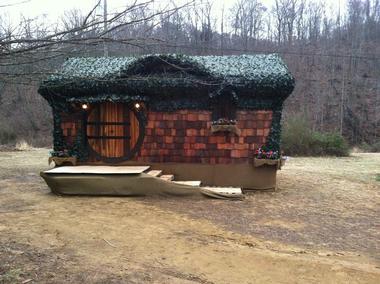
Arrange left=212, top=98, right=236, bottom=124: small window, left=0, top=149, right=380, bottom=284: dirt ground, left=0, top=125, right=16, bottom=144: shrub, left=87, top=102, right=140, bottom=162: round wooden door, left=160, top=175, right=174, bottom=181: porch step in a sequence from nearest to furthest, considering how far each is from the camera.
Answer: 1. left=0, top=149, right=380, bottom=284: dirt ground
2. left=160, top=175, right=174, bottom=181: porch step
3. left=212, top=98, right=236, bottom=124: small window
4. left=87, top=102, right=140, bottom=162: round wooden door
5. left=0, top=125, right=16, bottom=144: shrub

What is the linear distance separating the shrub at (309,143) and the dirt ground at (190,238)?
10.3 meters

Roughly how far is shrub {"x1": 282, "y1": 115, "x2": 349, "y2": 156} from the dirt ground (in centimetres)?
1035

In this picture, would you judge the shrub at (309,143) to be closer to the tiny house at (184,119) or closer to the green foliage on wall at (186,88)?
the tiny house at (184,119)

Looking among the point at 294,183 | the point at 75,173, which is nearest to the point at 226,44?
the point at 294,183

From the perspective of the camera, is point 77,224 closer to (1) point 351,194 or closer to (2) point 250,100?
(2) point 250,100

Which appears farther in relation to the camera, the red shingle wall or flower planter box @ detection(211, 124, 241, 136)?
the red shingle wall

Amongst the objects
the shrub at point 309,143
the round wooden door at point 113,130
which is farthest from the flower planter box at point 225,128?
the shrub at point 309,143

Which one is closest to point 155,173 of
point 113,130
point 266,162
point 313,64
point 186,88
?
point 113,130

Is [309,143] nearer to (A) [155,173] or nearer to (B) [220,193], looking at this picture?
(B) [220,193]

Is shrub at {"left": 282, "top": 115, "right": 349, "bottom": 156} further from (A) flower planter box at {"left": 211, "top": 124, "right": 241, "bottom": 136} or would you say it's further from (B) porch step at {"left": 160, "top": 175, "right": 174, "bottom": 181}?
(B) porch step at {"left": 160, "top": 175, "right": 174, "bottom": 181}

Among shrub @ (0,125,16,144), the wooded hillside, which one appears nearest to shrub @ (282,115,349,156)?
the wooded hillside

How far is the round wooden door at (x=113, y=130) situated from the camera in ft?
30.0

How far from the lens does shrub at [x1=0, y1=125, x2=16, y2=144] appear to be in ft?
79.3

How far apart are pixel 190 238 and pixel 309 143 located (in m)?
15.1
